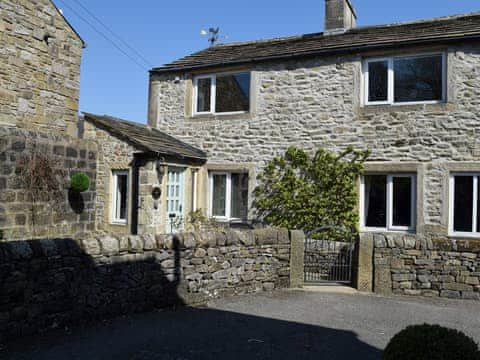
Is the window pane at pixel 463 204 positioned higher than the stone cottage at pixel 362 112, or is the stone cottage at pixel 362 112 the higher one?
the stone cottage at pixel 362 112

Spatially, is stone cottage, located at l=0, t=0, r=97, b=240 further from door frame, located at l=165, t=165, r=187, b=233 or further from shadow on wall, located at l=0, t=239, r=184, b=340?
shadow on wall, located at l=0, t=239, r=184, b=340

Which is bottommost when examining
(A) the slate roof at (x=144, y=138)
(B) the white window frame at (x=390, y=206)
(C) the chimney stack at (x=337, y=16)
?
(B) the white window frame at (x=390, y=206)

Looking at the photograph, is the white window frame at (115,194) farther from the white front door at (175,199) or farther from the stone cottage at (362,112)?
the stone cottage at (362,112)

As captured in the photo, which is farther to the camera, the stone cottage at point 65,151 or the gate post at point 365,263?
the stone cottage at point 65,151

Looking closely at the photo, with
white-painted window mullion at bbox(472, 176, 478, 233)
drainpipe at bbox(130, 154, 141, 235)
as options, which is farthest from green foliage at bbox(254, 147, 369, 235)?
drainpipe at bbox(130, 154, 141, 235)

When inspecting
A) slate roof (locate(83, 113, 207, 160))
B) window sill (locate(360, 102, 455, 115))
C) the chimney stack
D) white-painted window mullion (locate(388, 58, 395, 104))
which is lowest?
slate roof (locate(83, 113, 207, 160))

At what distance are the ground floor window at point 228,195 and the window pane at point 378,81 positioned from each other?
4021 millimetres

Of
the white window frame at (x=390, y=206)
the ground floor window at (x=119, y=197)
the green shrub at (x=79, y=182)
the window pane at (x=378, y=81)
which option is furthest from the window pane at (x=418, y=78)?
the green shrub at (x=79, y=182)

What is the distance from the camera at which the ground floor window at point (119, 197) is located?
11.8 m

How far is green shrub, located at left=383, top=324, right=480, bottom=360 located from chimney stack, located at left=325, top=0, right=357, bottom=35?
36.0 feet

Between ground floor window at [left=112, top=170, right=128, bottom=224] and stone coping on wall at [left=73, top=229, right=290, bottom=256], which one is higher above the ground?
ground floor window at [left=112, top=170, right=128, bottom=224]

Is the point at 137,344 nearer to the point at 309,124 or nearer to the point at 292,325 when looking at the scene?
the point at 292,325

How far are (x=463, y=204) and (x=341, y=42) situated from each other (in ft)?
16.9

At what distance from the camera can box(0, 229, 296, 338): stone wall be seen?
4910mm
